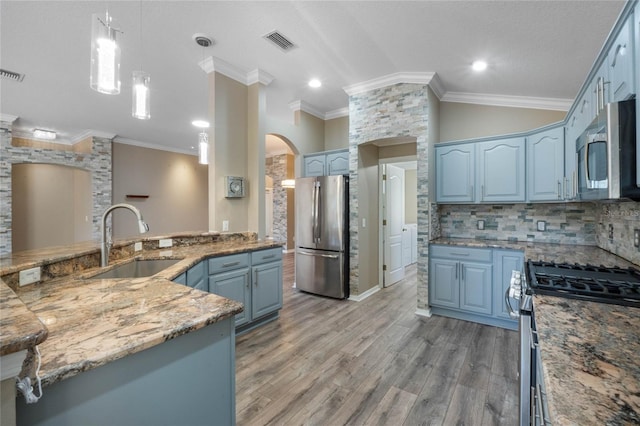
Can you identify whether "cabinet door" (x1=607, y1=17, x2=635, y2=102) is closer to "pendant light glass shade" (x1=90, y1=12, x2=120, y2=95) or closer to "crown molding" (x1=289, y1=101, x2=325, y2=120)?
"pendant light glass shade" (x1=90, y1=12, x2=120, y2=95)

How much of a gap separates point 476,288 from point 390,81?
2792mm

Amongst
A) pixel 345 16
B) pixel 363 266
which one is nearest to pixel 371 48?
pixel 345 16

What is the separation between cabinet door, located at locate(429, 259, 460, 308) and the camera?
134 inches

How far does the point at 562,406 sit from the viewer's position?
0.63 m

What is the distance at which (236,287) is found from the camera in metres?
2.85

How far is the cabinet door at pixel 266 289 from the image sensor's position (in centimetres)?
306

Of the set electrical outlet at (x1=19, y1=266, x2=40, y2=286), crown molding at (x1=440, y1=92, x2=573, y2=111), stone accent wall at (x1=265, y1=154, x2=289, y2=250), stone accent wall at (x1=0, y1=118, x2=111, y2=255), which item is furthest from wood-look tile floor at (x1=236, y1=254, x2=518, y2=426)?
stone accent wall at (x1=0, y1=118, x2=111, y2=255)

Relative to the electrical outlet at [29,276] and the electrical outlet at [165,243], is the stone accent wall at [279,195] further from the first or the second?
the electrical outlet at [29,276]

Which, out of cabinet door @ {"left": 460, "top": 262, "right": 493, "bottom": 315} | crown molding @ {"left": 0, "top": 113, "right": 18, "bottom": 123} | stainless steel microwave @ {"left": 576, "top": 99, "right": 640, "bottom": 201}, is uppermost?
crown molding @ {"left": 0, "top": 113, "right": 18, "bottom": 123}

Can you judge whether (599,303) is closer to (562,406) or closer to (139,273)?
(562,406)

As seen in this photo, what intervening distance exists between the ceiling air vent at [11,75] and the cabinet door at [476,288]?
19.2 ft

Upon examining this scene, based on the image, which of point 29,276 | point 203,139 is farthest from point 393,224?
point 29,276

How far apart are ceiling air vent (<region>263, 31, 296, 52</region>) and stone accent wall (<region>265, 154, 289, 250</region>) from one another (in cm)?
526

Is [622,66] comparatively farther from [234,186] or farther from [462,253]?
[234,186]
